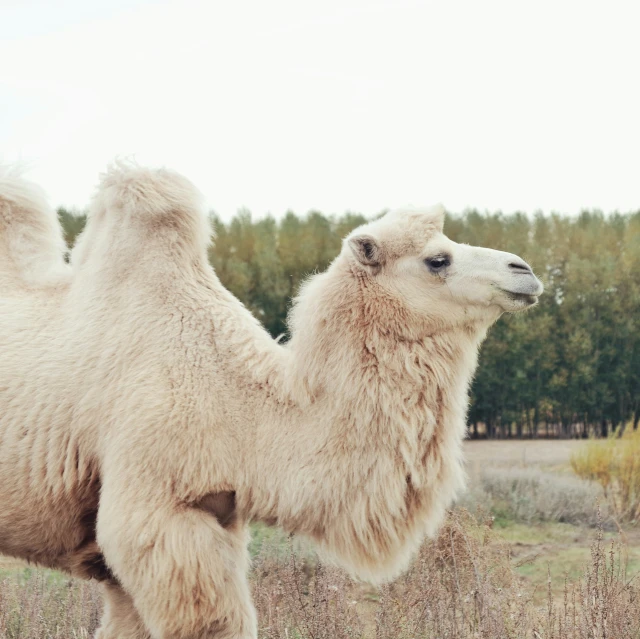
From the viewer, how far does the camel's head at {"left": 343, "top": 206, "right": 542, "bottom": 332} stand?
151 inches

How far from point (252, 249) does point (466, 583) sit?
857 inches

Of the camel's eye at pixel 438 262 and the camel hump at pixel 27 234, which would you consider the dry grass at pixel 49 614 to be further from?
the camel's eye at pixel 438 262

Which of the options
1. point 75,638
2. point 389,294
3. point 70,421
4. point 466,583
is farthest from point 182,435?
point 466,583

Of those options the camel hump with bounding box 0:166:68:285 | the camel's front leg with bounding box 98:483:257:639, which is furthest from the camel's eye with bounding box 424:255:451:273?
the camel hump with bounding box 0:166:68:285

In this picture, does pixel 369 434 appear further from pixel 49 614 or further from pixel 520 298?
pixel 49 614

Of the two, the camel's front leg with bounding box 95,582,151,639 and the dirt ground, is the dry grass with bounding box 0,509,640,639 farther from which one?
the dirt ground

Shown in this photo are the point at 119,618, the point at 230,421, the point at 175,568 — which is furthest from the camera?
the point at 119,618

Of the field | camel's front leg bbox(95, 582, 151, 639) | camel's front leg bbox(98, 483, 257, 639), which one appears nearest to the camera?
camel's front leg bbox(98, 483, 257, 639)

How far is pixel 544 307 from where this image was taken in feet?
94.2

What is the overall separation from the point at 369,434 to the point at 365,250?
2.73 feet

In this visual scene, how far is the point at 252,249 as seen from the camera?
2842cm

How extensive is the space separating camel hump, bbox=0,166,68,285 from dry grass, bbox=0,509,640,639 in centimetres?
214

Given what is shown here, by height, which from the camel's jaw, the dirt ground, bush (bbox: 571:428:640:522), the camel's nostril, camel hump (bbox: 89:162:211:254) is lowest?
the dirt ground

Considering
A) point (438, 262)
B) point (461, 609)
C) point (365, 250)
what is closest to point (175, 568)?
point (365, 250)
